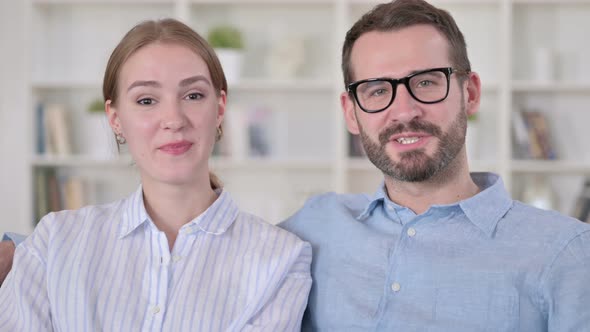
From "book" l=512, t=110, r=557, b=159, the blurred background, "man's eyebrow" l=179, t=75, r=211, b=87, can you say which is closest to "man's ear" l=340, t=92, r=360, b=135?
"man's eyebrow" l=179, t=75, r=211, b=87

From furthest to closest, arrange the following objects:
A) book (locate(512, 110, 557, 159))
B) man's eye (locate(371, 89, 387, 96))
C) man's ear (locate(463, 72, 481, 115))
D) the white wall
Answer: the white wall → book (locate(512, 110, 557, 159)) → man's ear (locate(463, 72, 481, 115)) → man's eye (locate(371, 89, 387, 96))

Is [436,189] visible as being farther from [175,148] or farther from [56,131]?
[56,131]

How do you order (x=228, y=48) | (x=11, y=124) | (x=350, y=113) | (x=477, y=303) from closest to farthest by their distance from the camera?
1. (x=477, y=303)
2. (x=350, y=113)
3. (x=228, y=48)
4. (x=11, y=124)

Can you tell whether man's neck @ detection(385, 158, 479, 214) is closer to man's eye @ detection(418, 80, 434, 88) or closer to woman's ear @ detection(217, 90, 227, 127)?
man's eye @ detection(418, 80, 434, 88)

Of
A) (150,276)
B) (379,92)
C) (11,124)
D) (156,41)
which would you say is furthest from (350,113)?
(11,124)

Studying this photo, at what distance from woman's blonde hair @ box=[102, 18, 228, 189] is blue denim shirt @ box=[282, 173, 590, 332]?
46cm

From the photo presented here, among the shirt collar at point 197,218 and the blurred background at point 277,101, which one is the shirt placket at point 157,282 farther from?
the blurred background at point 277,101

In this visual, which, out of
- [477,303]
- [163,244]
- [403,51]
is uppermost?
[403,51]

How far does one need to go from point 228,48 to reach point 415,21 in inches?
101

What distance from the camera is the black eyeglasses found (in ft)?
5.40

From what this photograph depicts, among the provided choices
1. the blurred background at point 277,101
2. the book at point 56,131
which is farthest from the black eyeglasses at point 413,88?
the book at point 56,131

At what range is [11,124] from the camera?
430 cm

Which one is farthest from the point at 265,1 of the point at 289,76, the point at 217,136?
the point at 217,136

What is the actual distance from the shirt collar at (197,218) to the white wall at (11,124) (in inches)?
113
